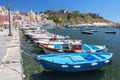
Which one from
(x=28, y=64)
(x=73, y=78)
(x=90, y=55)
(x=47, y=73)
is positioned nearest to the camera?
(x=73, y=78)

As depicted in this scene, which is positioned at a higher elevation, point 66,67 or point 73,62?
point 73,62

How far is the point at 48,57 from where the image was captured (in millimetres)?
18922

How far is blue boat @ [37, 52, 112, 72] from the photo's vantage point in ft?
55.1

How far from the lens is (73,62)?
17.4 m

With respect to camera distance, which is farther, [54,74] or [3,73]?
[54,74]

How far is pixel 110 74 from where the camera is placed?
1823cm

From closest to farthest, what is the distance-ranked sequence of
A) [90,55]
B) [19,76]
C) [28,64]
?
[19,76]
[90,55]
[28,64]

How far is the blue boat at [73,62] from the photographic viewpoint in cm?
1678

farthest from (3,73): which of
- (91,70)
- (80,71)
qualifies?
(91,70)

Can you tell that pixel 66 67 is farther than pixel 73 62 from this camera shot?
No

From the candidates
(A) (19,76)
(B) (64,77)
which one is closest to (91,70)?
(B) (64,77)

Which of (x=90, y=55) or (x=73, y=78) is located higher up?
(x=90, y=55)

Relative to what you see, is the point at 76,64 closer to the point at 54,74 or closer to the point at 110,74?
the point at 54,74

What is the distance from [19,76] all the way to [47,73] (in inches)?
178
